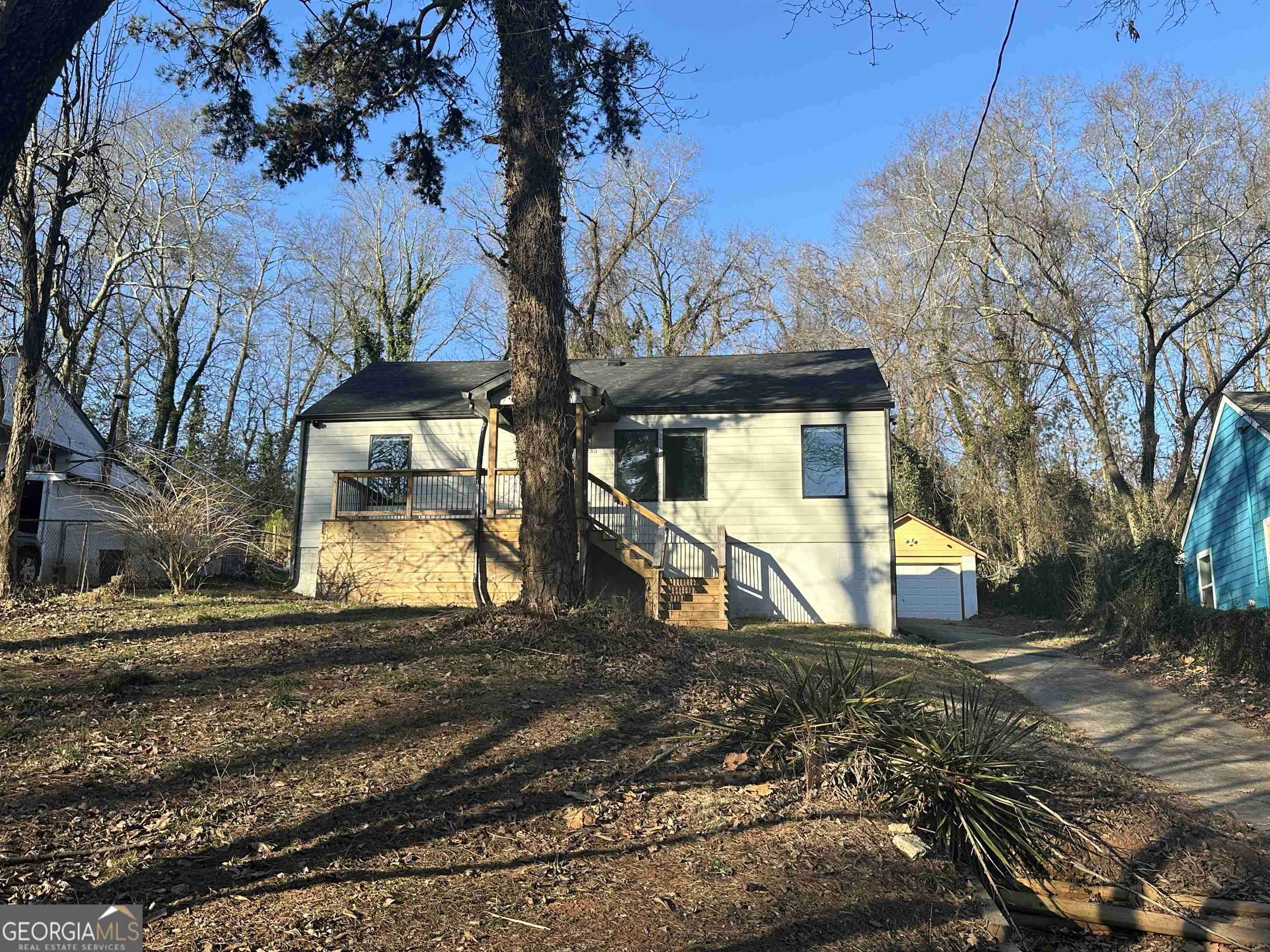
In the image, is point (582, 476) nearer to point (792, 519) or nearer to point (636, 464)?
point (636, 464)

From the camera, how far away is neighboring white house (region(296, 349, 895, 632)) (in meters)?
15.1

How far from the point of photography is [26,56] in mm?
4199

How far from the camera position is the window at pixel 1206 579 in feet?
58.0

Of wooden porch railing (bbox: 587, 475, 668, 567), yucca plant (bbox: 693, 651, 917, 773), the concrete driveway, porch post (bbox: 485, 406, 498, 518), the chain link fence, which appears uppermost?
porch post (bbox: 485, 406, 498, 518)

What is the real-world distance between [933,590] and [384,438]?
18097 mm

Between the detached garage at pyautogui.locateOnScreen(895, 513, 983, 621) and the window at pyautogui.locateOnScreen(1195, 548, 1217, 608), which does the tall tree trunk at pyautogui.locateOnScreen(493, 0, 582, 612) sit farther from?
the detached garage at pyautogui.locateOnScreen(895, 513, 983, 621)

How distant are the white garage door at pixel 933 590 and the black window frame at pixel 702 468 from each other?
43.0ft

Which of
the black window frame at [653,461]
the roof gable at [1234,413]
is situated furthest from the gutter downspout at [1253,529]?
the black window frame at [653,461]

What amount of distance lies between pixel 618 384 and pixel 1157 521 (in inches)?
516

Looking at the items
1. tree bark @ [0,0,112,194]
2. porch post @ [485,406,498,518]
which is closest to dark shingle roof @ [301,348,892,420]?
porch post @ [485,406,498,518]

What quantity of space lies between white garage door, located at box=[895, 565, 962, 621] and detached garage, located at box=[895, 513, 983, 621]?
0.01 meters

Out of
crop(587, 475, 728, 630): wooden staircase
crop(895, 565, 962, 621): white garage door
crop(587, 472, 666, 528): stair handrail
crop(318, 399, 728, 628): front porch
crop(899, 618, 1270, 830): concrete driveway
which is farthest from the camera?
crop(895, 565, 962, 621): white garage door

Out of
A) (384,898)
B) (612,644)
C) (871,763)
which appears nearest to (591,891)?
(384,898)

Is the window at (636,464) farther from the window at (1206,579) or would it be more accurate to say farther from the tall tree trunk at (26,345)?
the window at (1206,579)
